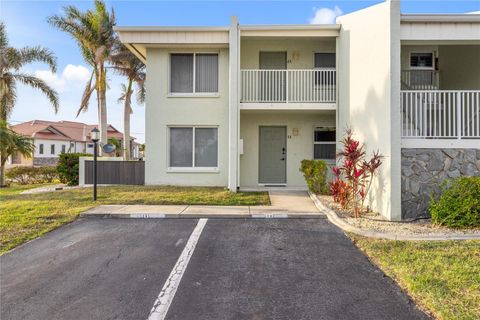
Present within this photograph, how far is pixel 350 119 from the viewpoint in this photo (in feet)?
31.5

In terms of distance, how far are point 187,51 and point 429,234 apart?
33.1 ft

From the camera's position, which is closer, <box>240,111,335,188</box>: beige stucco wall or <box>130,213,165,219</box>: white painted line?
<box>130,213,165,219</box>: white painted line

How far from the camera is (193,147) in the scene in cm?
1181

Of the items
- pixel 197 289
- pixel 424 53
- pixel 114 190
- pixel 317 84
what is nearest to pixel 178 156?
pixel 114 190

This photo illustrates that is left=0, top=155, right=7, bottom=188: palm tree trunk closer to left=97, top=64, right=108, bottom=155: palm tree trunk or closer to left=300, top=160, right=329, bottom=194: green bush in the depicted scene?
left=97, top=64, right=108, bottom=155: palm tree trunk

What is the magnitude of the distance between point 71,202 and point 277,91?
318 inches

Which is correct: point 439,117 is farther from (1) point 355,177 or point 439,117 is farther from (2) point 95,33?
(2) point 95,33

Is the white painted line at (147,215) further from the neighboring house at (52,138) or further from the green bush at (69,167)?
the neighboring house at (52,138)

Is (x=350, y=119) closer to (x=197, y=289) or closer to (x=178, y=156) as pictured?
(x=178, y=156)

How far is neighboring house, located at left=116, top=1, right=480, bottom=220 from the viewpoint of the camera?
8.09m

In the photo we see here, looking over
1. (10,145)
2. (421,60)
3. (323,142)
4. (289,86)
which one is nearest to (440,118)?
(421,60)

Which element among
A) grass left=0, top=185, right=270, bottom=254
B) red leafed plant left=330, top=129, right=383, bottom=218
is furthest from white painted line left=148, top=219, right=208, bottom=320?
red leafed plant left=330, top=129, right=383, bottom=218

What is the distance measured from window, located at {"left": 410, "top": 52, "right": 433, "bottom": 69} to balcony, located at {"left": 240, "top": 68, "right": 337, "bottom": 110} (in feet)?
8.94

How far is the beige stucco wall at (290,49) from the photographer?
11906 mm
